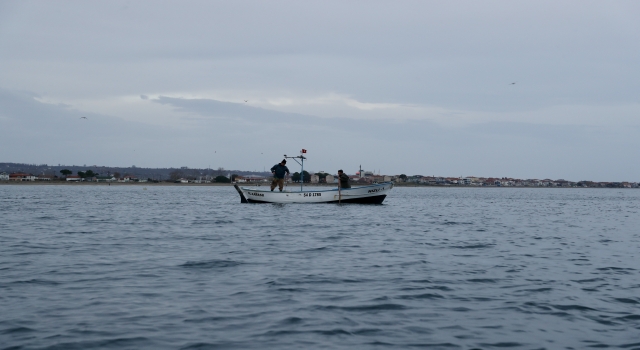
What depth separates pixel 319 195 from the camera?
39219 mm

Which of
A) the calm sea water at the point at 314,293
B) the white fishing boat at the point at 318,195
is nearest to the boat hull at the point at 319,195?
the white fishing boat at the point at 318,195

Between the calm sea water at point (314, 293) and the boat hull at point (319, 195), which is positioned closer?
the calm sea water at point (314, 293)

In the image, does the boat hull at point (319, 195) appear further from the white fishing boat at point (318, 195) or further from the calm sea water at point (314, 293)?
the calm sea water at point (314, 293)

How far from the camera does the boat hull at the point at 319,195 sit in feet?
128

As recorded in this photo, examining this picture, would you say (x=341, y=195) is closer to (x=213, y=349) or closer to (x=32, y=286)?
(x=32, y=286)

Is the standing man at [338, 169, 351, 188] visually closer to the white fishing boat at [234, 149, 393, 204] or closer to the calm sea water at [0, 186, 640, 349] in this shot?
the white fishing boat at [234, 149, 393, 204]

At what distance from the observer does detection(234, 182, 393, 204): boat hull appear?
39125 mm

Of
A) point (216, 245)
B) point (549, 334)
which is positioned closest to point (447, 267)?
point (549, 334)

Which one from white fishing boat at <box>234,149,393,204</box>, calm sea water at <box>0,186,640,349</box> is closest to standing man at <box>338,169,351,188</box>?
white fishing boat at <box>234,149,393,204</box>

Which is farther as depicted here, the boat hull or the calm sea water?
the boat hull

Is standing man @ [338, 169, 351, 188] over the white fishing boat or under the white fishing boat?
→ over

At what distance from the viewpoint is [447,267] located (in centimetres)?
1323

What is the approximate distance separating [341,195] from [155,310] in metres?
31.1

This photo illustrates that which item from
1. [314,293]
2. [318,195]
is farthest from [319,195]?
[314,293]
